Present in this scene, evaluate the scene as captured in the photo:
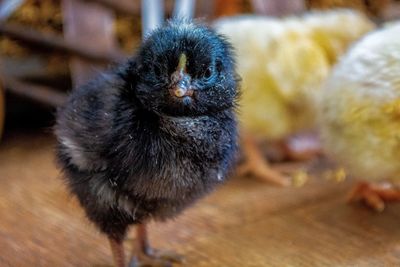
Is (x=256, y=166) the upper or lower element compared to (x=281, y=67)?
lower

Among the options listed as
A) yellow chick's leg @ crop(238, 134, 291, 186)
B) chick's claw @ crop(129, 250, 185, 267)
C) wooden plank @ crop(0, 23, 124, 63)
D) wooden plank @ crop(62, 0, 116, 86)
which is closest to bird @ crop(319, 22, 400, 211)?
yellow chick's leg @ crop(238, 134, 291, 186)

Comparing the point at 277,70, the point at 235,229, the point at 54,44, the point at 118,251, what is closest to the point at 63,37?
the point at 54,44

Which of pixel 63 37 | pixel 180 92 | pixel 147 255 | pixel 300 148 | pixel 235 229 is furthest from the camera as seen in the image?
→ pixel 63 37

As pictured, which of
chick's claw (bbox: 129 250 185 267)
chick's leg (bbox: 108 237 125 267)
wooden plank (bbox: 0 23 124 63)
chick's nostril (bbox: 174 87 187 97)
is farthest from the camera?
wooden plank (bbox: 0 23 124 63)

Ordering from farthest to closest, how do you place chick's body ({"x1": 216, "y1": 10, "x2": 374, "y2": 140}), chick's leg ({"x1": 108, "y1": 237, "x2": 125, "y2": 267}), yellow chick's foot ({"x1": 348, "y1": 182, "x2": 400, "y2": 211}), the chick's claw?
1. chick's body ({"x1": 216, "y1": 10, "x2": 374, "y2": 140})
2. yellow chick's foot ({"x1": 348, "y1": 182, "x2": 400, "y2": 211})
3. the chick's claw
4. chick's leg ({"x1": 108, "y1": 237, "x2": 125, "y2": 267})

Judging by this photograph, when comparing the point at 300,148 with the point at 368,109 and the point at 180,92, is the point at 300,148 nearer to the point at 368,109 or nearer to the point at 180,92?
the point at 368,109

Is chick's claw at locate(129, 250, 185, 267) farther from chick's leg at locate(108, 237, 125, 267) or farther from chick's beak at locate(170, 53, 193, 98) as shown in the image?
chick's beak at locate(170, 53, 193, 98)

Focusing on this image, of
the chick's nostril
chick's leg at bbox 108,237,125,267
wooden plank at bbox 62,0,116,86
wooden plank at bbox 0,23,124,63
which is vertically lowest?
chick's leg at bbox 108,237,125,267
